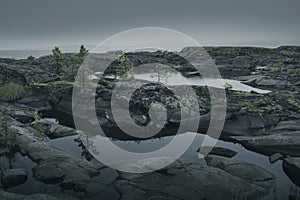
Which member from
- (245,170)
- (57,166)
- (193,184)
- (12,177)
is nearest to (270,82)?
(245,170)

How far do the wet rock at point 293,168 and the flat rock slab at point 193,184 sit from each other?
2441 millimetres

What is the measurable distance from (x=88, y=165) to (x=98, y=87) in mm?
29925

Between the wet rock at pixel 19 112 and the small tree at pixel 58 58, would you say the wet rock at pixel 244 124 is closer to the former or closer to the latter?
the wet rock at pixel 19 112

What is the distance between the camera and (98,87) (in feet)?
178

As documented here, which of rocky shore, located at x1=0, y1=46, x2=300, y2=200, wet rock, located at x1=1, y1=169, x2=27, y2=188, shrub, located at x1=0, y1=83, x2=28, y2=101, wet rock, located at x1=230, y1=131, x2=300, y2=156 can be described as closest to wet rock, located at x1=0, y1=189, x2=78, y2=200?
rocky shore, located at x1=0, y1=46, x2=300, y2=200

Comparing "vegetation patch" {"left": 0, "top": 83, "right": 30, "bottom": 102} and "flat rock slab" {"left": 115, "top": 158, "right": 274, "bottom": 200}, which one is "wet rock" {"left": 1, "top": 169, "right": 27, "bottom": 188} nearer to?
"flat rock slab" {"left": 115, "top": 158, "right": 274, "bottom": 200}

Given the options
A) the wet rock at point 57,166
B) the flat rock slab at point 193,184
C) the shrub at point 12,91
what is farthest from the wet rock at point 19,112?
the flat rock slab at point 193,184

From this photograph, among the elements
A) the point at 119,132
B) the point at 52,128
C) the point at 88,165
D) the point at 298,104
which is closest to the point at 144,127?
the point at 119,132

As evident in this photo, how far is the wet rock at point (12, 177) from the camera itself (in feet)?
76.6

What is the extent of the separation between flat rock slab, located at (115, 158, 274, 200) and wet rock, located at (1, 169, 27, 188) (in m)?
8.67

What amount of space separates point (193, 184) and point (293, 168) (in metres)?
11.5

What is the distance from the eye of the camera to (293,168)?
26812 mm

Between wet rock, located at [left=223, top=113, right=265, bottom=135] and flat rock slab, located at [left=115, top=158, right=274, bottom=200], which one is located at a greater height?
wet rock, located at [left=223, top=113, right=265, bottom=135]

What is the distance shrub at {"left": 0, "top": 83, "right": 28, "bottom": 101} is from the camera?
53.5 metres
